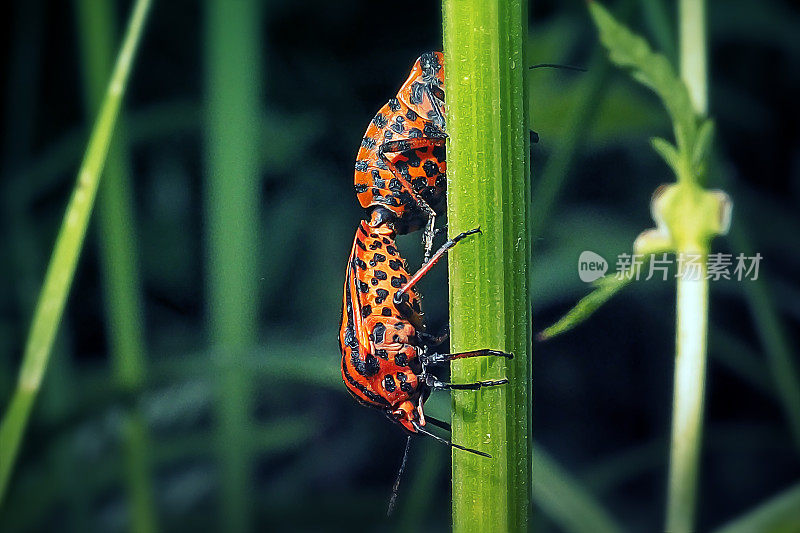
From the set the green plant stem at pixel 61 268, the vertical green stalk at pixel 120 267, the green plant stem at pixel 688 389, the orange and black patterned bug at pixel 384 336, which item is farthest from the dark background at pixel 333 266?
the green plant stem at pixel 688 389

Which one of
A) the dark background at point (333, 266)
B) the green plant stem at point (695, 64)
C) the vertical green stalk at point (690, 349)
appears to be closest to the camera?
the vertical green stalk at point (690, 349)

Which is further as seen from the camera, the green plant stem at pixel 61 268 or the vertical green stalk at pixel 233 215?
the vertical green stalk at pixel 233 215

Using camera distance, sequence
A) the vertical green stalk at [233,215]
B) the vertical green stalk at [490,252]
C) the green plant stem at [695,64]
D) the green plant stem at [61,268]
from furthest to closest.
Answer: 1. the vertical green stalk at [233,215]
2. the green plant stem at [61,268]
3. the green plant stem at [695,64]
4. the vertical green stalk at [490,252]

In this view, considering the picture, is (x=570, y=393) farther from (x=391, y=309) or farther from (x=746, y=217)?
(x=391, y=309)

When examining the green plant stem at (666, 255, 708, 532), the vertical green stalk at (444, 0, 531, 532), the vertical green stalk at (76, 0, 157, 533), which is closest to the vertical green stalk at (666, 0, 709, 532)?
the green plant stem at (666, 255, 708, 532)

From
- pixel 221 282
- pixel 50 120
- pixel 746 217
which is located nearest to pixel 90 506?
pixel 221 282

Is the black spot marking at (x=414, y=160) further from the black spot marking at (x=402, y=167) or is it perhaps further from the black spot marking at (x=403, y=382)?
the black spot marking at (x=403, y=382)
